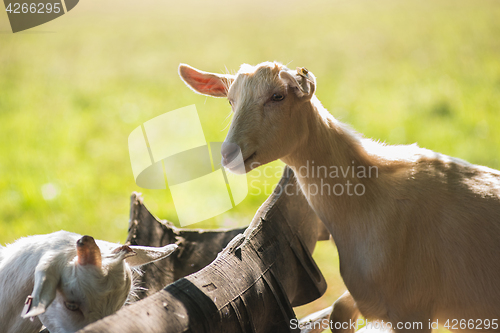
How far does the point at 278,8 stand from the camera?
1378cm

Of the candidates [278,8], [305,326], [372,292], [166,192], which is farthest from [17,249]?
[278,8]

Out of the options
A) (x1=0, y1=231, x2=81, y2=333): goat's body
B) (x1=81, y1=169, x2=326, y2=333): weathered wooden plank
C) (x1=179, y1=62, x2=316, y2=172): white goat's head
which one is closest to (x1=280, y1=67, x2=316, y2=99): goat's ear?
(x1=179, y1=62, x2=316, y2=172): white goat's head

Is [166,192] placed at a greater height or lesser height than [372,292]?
lesser

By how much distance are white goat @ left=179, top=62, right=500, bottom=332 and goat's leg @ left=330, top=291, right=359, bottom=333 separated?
0.72 feet

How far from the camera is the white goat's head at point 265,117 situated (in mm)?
2049

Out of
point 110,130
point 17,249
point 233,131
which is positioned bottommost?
point 110,130

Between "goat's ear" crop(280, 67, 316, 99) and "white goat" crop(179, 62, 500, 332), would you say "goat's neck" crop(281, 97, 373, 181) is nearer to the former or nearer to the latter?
"white goat" crop(179, 62, 500, 332)

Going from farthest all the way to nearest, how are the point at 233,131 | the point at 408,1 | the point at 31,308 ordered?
1. the point at 408,1
2. the point at 233,131
3. the point at 31,308

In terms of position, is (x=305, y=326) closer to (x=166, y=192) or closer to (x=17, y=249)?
(x=17, y=249)

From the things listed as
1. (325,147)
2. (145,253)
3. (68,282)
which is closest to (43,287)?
(68,282)

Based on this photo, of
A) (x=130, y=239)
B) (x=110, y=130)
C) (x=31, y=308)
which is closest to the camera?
(x=31, y=308)

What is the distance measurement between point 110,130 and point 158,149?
191 inches

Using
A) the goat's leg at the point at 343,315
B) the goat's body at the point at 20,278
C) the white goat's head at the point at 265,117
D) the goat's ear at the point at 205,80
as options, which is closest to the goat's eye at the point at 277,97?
the white goat's head at the point at 265,117

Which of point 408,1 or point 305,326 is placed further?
point 408,1
